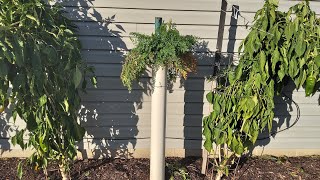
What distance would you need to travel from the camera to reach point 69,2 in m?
4.07

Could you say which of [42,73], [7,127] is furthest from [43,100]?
[7,127]

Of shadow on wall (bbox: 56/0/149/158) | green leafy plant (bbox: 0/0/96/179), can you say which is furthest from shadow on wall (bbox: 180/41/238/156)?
green leafy plant (bbox: 0/0/96/179)

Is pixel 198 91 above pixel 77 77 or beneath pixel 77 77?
beneath

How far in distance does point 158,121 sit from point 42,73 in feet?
3.68

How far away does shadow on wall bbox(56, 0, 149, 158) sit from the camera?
415cm

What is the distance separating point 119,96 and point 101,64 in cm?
40

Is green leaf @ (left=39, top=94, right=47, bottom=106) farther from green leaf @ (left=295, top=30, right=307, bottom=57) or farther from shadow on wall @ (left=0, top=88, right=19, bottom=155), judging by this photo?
green leaf @ (left=295, top=30, right=307, bottom=57)

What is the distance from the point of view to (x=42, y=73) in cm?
328

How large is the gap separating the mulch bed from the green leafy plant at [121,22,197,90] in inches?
47.5

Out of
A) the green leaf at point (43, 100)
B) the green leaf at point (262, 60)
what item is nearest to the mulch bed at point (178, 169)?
the green leaf at point (43, 100)

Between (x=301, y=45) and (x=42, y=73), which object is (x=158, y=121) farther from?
(x=301, y=45)

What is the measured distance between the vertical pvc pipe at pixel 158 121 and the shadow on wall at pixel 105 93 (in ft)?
2.25

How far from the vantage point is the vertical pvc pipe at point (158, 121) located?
11.9ft

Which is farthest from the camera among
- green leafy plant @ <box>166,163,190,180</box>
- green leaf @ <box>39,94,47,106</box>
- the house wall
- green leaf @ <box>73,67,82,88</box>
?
green leafy plant @ <box>166,163,190,180</box>
